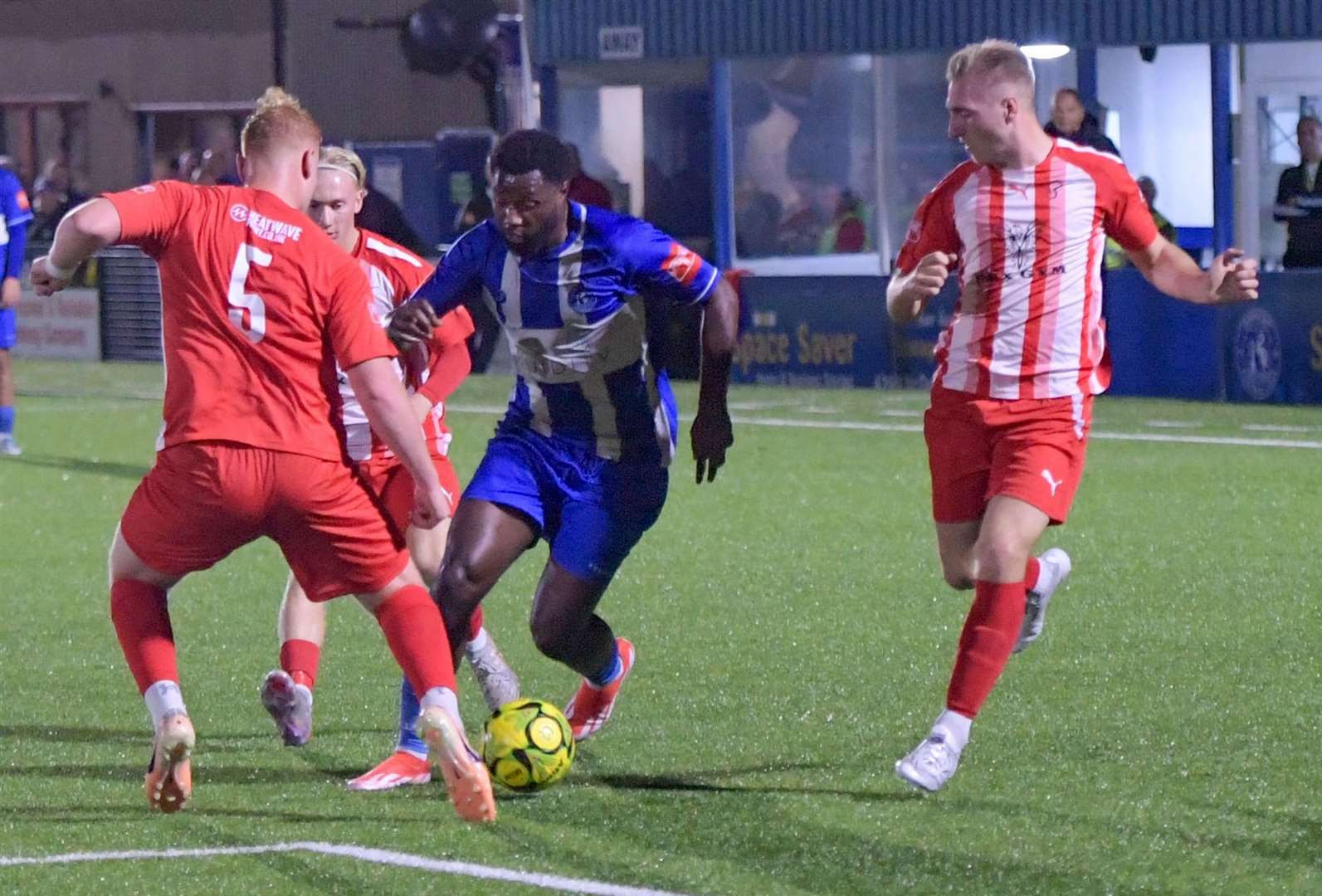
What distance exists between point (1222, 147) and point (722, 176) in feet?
17.0

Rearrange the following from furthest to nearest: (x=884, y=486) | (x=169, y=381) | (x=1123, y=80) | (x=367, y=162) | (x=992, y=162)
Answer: (x=367, y=162) → (x=1123, y=80) → (x=884, y=486) → (x=992, y=162) → (x=169, y=381)

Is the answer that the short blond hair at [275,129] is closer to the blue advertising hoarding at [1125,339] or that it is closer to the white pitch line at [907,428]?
the white pitch line at [907,428]

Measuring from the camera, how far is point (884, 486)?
13.9 meters

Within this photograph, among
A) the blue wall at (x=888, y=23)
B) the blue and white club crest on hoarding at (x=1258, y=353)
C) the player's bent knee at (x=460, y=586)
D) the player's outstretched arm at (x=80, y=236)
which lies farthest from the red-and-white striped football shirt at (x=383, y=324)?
the blue wall at (x=888, y=23)

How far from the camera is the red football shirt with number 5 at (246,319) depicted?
5.94 m

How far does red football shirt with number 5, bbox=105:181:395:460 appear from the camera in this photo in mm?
5938

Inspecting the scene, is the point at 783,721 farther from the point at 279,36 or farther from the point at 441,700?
the point at 279,36

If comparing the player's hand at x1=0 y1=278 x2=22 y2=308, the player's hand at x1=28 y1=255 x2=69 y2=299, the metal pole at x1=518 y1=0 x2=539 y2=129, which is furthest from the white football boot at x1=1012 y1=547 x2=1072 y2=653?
the metal pole at x1=518 y1=0 x2=539 y2=129

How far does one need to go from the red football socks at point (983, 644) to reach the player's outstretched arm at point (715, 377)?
2.58ft

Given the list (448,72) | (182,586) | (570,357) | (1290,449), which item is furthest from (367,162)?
(570,357)

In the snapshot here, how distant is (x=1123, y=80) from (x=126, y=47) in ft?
58.1

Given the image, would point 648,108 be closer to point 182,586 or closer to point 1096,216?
point 182,586

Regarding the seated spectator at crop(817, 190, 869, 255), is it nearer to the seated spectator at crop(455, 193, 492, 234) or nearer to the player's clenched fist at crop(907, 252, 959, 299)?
the seated spectator at crop(455, 193, 492, 234)

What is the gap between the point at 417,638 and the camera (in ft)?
19.8
